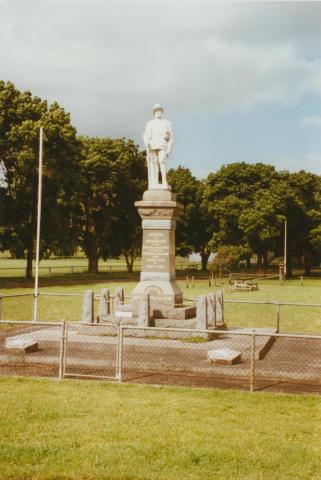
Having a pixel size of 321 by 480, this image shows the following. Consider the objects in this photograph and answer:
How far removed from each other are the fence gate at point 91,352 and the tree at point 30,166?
25.5m

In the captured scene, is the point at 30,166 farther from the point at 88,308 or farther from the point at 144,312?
the point at 144,312

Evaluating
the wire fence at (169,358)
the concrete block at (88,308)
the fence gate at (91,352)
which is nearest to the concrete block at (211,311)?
the wire fence at (169,358)

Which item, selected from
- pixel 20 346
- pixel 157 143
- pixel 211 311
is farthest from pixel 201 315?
pixel 157 143

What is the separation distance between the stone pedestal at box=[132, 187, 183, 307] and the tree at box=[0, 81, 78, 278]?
24.2m

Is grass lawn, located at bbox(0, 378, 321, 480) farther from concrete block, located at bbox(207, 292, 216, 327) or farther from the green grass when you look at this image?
the green grass

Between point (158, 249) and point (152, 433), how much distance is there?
9484mm

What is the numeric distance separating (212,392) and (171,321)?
584 centimetres

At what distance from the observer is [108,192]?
54906 mm

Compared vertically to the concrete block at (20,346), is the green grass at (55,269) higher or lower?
higher

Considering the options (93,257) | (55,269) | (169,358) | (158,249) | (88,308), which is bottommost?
(169,358)

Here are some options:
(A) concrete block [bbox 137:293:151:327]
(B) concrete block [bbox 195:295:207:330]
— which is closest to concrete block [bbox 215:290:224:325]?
(B) concrete block [bbox 195:295:207:330]

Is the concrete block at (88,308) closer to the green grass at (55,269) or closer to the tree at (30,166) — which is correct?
the tree at (30,166)

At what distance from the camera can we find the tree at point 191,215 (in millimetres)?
62938

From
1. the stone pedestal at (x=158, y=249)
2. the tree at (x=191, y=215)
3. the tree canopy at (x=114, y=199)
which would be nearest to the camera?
the stone pedestal at (x=158, y=249)
